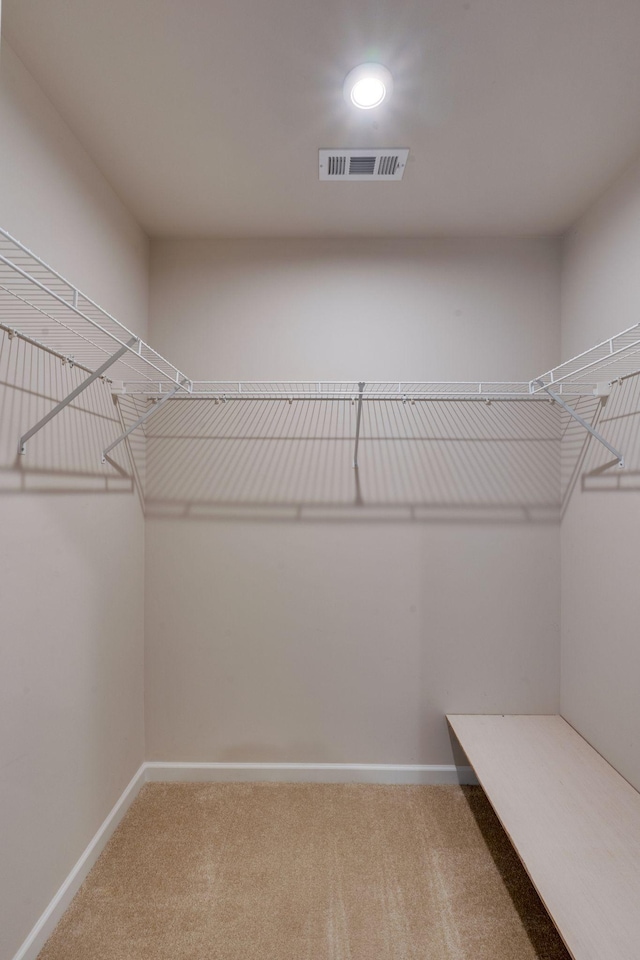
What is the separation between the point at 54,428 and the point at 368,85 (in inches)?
54.4

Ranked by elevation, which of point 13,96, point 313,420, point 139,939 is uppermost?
point 13,96

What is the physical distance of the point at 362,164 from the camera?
1.80 meters

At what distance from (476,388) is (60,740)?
212 cm

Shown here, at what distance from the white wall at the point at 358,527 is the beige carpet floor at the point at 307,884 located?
250mm

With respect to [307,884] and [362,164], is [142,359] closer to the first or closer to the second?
[362,164]

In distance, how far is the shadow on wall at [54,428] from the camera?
53.5 inches

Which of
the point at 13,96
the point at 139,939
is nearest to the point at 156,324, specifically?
the point at 13,96

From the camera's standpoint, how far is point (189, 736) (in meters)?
2.32

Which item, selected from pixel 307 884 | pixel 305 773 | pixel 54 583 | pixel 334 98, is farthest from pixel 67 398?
pixel 305 773

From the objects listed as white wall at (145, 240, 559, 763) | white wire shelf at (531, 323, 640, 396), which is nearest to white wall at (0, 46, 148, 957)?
white wall at (145, 240, 559, 763)

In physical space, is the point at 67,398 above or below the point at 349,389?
below

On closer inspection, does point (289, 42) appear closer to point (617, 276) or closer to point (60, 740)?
point (617, 276)

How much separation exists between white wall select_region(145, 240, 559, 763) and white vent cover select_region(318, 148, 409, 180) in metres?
0.50

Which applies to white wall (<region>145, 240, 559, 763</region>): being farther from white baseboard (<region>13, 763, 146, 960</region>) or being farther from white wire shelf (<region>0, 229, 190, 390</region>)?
white wire shelf (<region>0, 229, 190, 390</region>)
